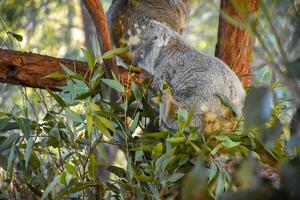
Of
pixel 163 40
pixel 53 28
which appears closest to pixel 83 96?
pixel 163 40

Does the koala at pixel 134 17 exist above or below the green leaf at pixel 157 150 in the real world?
above

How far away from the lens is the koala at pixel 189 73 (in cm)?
175

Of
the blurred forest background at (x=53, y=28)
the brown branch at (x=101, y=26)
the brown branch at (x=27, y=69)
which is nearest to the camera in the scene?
the brown branch at (x=101, y=26)

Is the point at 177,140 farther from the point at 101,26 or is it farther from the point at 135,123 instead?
the point at 101,26

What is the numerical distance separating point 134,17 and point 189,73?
2.31 feet

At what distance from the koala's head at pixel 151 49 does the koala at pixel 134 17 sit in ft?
0.39

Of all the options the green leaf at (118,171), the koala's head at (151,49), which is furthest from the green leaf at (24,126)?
the koala's head at (151,49)

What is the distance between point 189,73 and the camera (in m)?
1.88

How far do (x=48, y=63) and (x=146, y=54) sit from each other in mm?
424

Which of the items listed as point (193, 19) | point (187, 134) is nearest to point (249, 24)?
point (187, 134)

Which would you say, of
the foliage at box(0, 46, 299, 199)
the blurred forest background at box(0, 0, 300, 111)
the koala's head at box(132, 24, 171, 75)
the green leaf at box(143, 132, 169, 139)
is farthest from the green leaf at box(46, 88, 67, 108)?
the blurred forest background at box(0, 0, 300, 111)

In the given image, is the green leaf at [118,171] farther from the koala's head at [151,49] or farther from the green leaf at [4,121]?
the koala's head at [151,49]

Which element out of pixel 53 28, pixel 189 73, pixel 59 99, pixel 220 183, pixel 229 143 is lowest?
pixel 220 183

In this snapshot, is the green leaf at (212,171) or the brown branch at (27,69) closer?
the green leaf at (212,171)
